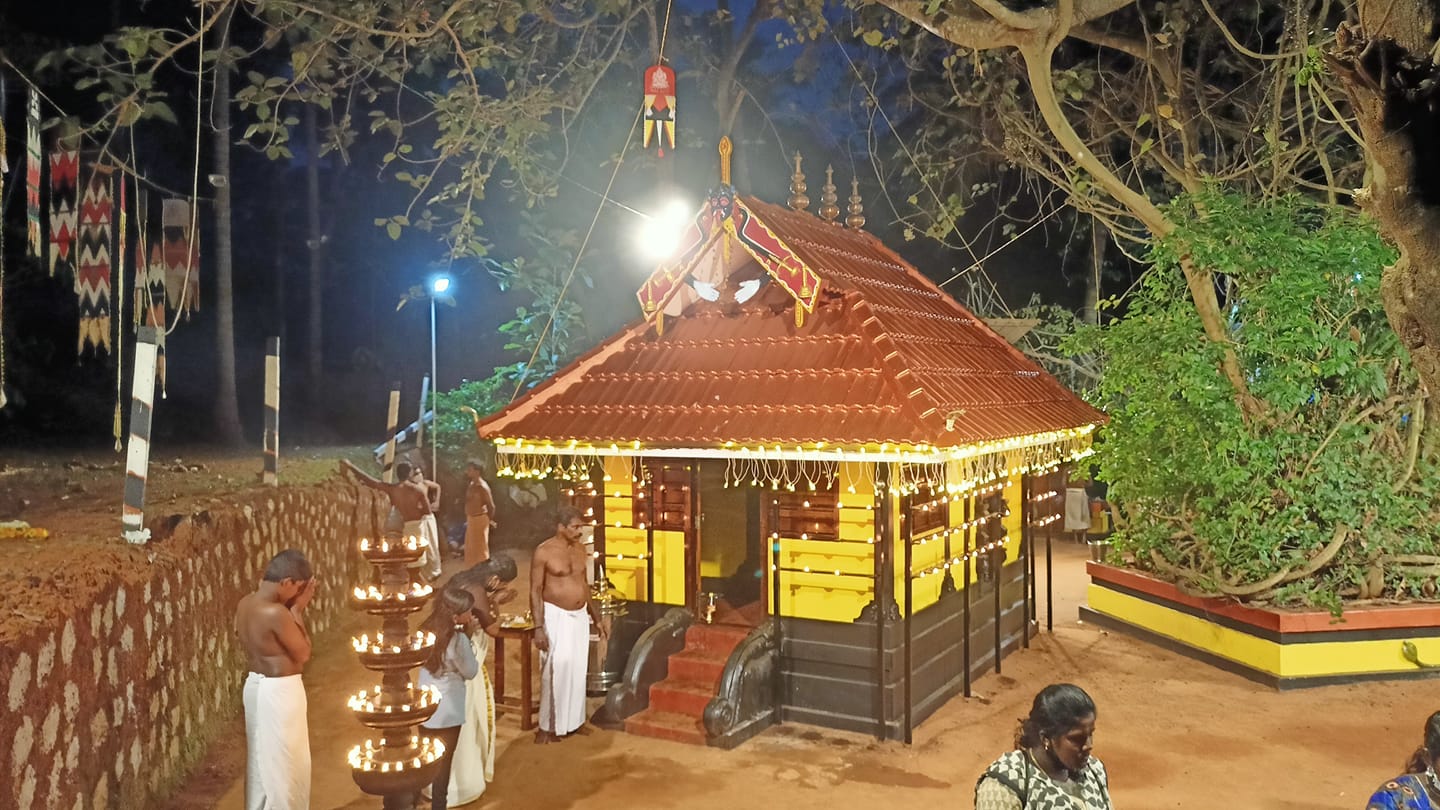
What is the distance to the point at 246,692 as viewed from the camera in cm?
595

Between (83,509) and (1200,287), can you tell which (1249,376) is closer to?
(1200,287)

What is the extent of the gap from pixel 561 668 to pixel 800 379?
3.30m

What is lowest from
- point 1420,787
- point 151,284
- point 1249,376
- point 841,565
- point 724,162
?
point 1420,787

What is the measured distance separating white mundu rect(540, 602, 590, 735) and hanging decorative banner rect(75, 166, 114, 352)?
5.00 metres

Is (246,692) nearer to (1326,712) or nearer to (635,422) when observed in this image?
(635,422)

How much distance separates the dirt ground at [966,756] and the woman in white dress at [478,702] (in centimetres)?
19

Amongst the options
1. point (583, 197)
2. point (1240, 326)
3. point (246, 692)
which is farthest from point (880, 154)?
point (246, 692)

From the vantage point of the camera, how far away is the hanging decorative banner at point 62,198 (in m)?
8.47

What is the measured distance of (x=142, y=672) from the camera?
631cm

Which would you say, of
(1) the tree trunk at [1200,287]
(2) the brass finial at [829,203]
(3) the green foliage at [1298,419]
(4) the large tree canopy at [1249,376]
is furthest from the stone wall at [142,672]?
(3) the green foliage at [1298,419]

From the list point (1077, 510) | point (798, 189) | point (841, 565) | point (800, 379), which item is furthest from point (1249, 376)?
point (1077, 510)

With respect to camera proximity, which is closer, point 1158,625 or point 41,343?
point 1158,625

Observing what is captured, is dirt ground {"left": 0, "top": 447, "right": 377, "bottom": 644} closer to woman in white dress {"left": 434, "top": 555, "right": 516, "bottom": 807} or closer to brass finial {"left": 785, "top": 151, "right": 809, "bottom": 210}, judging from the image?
woman in white dress {"left": 434, "top": 555, "right": 516, "bottom": 807}

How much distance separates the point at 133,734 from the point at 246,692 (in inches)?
34.1
